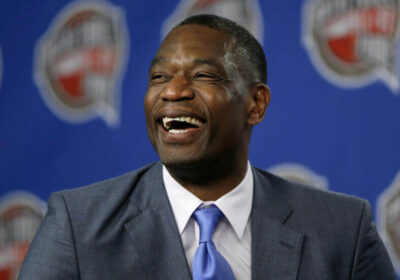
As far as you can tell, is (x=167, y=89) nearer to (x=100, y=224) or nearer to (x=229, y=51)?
(x=229, y=51)

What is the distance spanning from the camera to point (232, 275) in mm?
975

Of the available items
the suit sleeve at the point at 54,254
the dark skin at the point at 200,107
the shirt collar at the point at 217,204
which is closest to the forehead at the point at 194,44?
the dark skin at the point at 200,107

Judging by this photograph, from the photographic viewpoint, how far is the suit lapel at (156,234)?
3.11ft

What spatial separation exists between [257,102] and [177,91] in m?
0.20

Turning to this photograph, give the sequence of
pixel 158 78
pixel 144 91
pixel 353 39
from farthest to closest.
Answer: pixel 144 91 → pixel 353 39 → pixel 158 78

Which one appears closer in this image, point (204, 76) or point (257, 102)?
point (204, 76)

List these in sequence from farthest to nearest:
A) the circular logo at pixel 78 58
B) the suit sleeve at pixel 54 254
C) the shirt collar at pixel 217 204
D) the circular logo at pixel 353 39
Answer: the circular logo at pixel 78 58, the circular logo at pixel 353 39, the shirt collar at pixel 217 204, the suit sleeve at pixel 54 254

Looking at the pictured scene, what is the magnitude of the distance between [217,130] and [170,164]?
101mm

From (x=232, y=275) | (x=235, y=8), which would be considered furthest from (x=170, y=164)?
(x=235, y=8)

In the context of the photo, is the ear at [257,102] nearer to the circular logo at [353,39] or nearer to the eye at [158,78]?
the eye at [158,78]

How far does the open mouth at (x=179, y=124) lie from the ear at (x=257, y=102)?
14 centimetres

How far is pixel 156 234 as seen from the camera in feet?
3.25

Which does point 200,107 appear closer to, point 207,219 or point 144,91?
point 207,219

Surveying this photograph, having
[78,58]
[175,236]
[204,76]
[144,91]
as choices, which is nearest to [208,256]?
[175,236]
